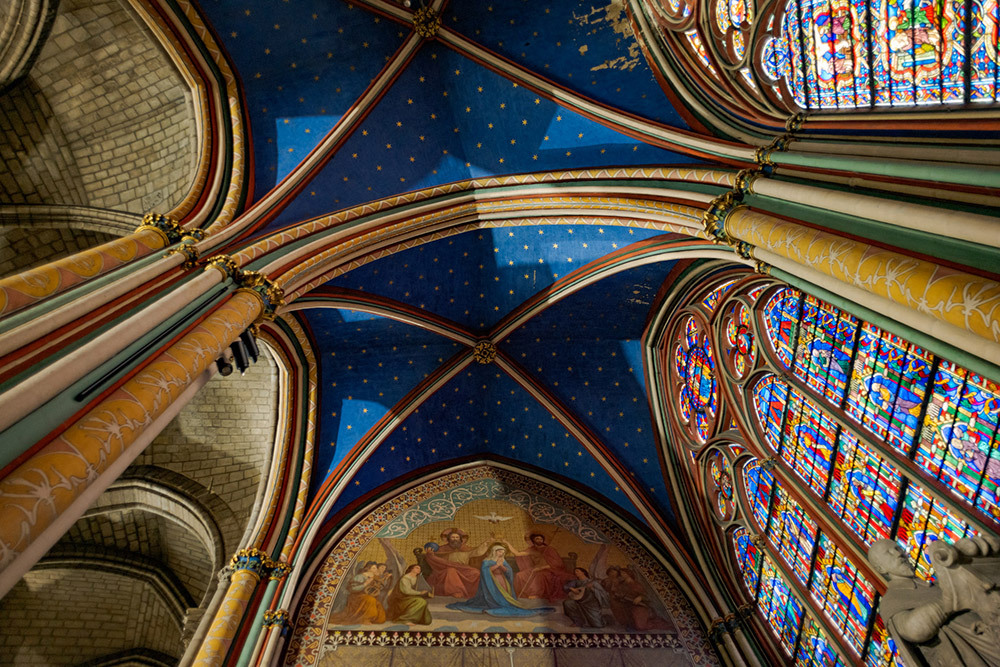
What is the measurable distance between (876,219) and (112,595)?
13190 mm

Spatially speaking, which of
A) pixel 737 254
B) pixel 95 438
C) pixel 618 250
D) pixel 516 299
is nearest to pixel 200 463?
pixel 516 299

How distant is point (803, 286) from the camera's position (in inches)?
178

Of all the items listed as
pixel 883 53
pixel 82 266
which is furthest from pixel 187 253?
pixel 883 53

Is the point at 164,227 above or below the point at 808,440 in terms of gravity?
above

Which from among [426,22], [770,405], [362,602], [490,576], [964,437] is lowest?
[964,437]

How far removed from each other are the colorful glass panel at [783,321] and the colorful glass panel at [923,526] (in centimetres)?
215

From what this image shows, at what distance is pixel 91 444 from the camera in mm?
2910

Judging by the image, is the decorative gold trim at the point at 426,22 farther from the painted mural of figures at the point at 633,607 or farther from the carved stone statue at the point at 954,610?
the painted mural of figures at the point at 633,607

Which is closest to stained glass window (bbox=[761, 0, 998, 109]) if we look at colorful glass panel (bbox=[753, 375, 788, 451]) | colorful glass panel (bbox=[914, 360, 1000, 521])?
colorful glass panel (bbox=[914, 360, 1000, 521])

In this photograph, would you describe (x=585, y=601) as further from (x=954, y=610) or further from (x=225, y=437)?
(x=225, y=437)

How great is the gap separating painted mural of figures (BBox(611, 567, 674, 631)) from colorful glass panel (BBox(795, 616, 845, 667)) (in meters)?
1.70

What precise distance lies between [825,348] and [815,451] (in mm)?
1190

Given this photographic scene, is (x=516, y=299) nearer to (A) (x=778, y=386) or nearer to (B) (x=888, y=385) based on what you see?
(A) (x=778, y=386)

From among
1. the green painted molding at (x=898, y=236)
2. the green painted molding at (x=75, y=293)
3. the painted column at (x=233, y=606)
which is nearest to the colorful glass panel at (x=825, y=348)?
the green painted molding at (x=898, y=236)
